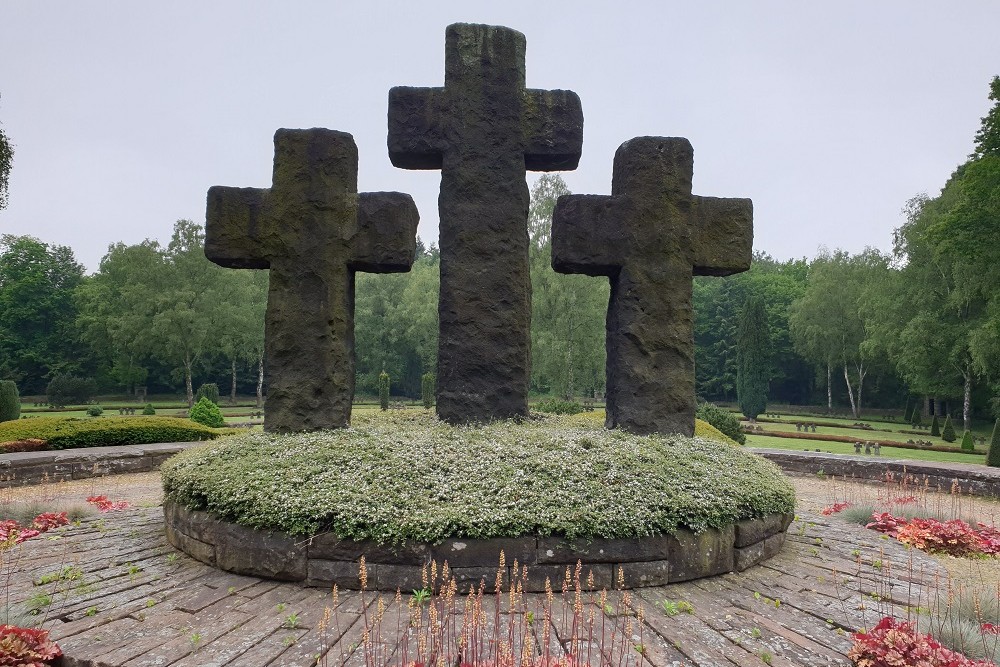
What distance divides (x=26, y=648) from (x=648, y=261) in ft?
20.4

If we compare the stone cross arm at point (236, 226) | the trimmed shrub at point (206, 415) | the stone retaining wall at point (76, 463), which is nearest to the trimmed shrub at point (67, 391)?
the trimmed shrub at point (206, 415)

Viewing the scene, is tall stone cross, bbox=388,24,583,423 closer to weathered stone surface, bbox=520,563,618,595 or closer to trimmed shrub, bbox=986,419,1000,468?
weathered stone surface, bbox=520,563,618,595

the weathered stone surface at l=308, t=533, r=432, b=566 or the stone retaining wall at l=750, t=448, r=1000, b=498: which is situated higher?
the weathered stone surface at l=308, t=533, r=432, b=566

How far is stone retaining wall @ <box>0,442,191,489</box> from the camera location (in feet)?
35.5

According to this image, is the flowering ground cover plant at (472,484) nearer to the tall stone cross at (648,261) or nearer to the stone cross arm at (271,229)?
the tall stone cross at (648,261)

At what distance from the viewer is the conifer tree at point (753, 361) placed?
34406mm

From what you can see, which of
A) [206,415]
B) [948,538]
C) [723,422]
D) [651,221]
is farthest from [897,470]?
[206,415]

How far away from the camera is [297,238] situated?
22.1 ft

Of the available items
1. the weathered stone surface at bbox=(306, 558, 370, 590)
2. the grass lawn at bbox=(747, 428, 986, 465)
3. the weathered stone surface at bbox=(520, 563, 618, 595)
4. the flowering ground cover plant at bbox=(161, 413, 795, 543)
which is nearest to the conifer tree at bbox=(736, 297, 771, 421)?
the grass lawn at bbox=(747, 428, 986, 465)

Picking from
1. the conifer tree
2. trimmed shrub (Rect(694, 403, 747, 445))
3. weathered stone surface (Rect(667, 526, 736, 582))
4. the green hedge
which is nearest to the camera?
weathered stone surface (Rect(667, 526, 736, 582))

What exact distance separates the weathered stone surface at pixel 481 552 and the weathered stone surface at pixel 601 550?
13 cm

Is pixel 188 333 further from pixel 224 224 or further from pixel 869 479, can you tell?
pixel 869 479

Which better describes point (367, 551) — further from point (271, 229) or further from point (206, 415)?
point (206, 415)

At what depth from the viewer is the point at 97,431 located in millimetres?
13508
